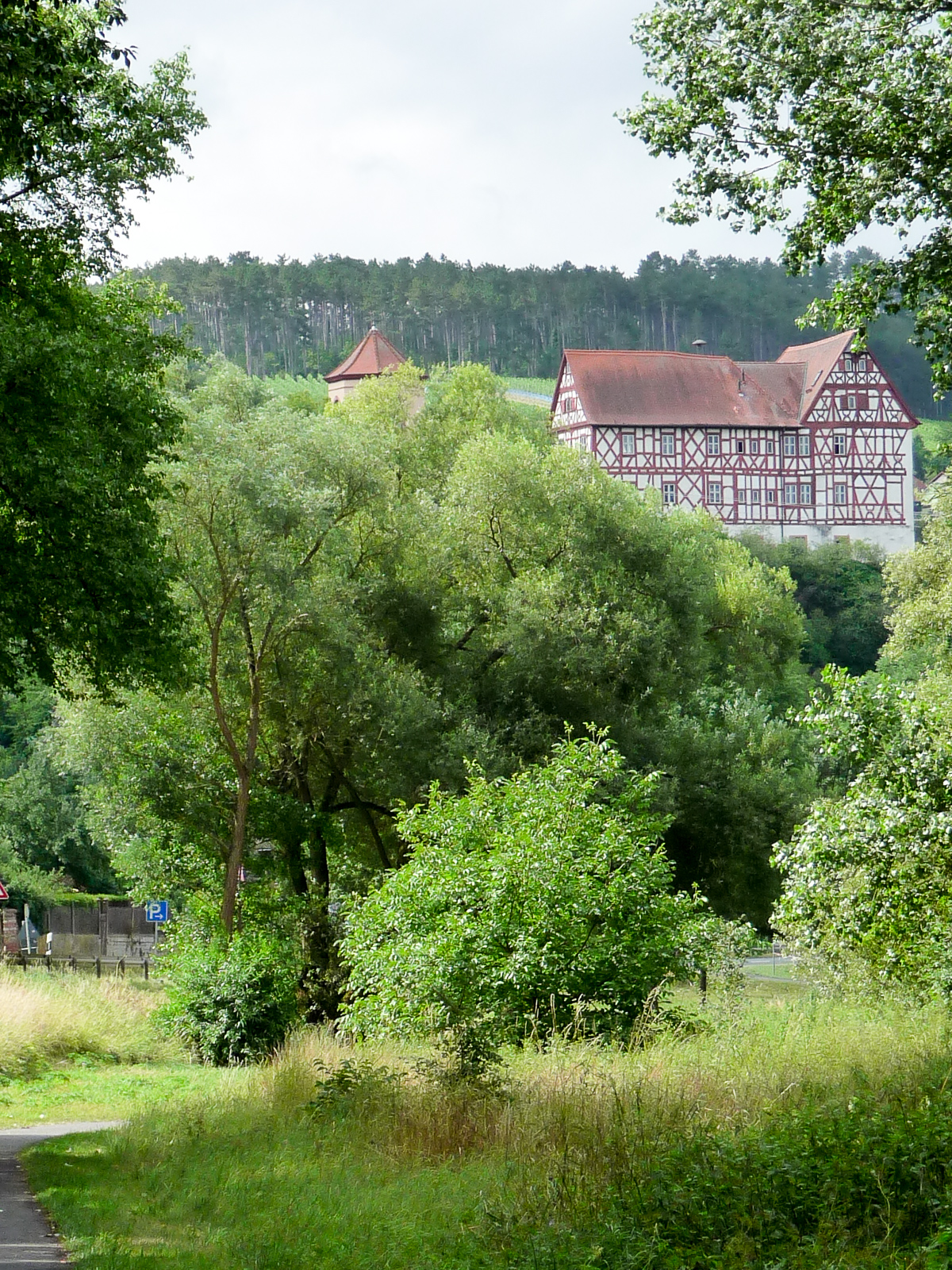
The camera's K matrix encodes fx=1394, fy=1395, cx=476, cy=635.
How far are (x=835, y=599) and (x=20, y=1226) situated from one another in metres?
71.9

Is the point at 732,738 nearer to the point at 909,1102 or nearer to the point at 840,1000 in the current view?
the point at 840,1000

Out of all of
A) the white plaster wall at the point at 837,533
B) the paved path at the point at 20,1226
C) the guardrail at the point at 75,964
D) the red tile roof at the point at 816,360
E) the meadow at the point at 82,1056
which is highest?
the red tile roof at the point at 816,360

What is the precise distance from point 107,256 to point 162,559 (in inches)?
142

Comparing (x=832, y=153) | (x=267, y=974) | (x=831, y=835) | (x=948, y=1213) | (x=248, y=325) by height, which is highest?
(x=248, y=325)

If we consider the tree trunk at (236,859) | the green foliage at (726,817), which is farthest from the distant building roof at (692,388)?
the tree trunk at (236,859)

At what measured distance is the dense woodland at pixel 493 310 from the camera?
141750mm

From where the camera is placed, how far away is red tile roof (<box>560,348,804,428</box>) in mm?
84188

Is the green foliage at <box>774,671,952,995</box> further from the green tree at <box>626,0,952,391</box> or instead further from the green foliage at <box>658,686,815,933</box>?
A: the green foliage at <box>658,686,815,933</box>

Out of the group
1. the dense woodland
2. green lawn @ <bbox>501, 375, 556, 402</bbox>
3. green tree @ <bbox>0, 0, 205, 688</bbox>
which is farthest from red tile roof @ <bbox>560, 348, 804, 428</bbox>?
green tree @ <bbox>0, 0, 205, 688</bbox>

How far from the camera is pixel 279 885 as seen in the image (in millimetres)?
26766

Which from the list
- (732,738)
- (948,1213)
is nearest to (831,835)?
(948,1213)

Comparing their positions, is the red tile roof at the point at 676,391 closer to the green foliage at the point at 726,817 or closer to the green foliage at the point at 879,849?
the green foliage at the point at 726,817

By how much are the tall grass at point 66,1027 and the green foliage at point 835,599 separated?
5263cm

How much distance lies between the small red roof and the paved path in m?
82.0
